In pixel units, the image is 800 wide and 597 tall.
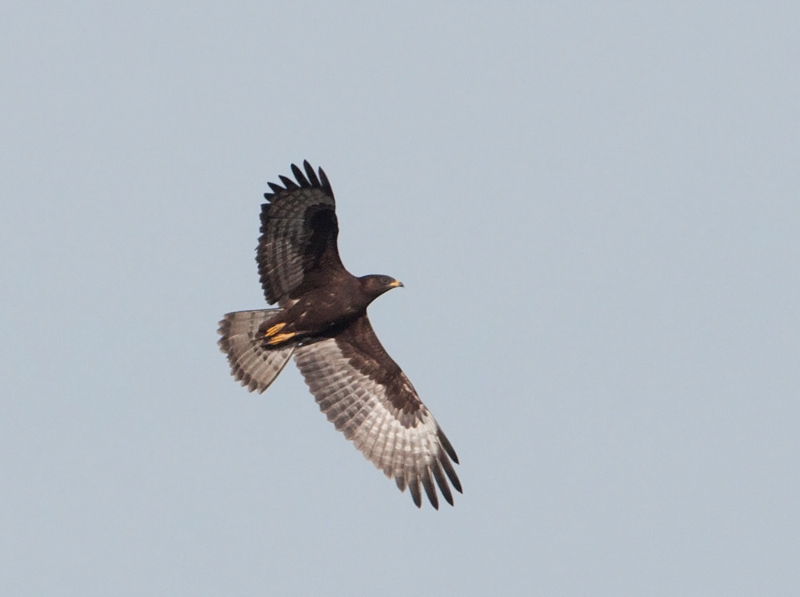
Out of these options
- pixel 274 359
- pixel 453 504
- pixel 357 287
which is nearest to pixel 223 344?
pixel 274 359

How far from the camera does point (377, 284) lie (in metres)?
18.1

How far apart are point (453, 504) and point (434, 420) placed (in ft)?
3.95

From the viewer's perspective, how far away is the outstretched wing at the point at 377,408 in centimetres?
1828

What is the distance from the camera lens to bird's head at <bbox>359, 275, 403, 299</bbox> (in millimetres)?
18141

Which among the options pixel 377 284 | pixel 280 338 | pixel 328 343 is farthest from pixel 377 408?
pixel 377 284

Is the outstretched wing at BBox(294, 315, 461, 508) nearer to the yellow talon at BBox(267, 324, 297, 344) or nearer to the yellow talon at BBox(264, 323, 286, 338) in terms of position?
the yellow talon at BBox(267, 324, 297, 344)

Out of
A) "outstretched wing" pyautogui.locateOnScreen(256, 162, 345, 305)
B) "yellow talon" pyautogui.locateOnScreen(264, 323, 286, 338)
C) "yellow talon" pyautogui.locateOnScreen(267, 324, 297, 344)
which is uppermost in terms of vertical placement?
"outstretched wing" pyautogui.locateOnScreen(256, 162, 345, 305)

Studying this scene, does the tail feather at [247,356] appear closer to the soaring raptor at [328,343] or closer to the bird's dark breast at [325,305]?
the soaring raptor at [328,343]

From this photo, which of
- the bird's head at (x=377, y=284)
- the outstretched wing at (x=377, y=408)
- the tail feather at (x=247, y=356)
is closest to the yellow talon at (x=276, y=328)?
the tail feather at (x=247, y=356)

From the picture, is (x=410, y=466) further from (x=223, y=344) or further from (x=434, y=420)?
(x=223, y=344)

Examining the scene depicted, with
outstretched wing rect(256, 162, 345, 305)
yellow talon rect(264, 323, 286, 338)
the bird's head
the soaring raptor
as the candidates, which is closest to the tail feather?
the soaring raptor

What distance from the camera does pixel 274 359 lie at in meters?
18.7

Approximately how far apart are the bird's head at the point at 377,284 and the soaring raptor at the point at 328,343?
0.01m

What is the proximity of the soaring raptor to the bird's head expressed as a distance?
0.01 m
